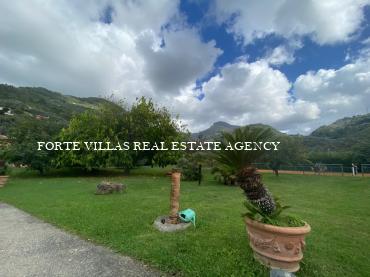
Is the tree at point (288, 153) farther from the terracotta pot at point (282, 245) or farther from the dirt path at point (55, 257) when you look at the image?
the dirt path at point (55, 257)

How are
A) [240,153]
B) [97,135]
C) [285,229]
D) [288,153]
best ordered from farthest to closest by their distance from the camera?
[288,153] < [97,135] < [240,153] < [285,229]

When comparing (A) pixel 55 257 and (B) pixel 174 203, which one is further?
(B) pixel 174 203

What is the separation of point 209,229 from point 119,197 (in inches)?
226

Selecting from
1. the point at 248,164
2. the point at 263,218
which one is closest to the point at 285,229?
the point at 263,218

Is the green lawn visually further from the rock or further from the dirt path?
the rock

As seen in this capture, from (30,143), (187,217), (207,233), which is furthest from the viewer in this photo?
(30,143)

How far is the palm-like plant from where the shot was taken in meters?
4.17

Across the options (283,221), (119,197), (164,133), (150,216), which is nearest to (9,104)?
→ (164,133)

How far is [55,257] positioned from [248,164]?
3.66 meters

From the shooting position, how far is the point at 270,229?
4035 millimetres

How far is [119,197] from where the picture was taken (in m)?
11.0

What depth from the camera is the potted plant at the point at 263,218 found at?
13.0 ft

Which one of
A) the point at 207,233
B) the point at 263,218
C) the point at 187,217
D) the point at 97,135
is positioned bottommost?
the point at 207,233

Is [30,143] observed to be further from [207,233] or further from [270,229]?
[270,229]
